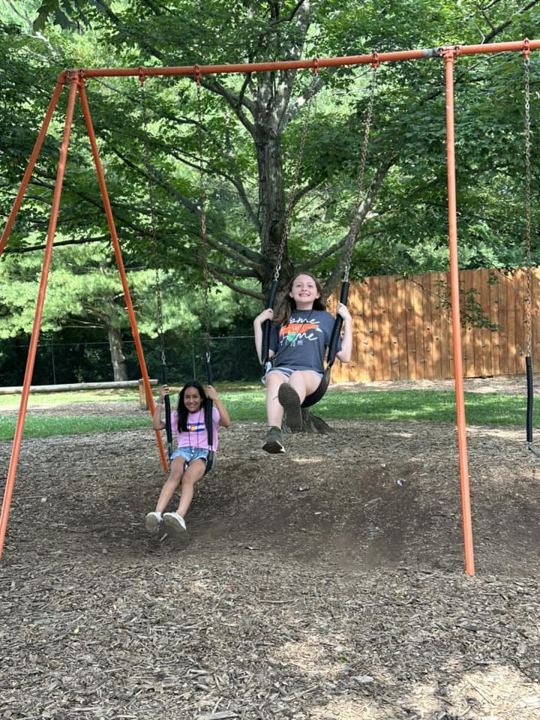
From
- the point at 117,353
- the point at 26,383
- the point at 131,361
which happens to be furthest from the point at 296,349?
the point at 131,361

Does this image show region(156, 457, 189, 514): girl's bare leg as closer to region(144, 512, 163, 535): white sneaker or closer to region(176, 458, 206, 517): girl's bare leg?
region(176, 458, 206, 517): girl's bare leg

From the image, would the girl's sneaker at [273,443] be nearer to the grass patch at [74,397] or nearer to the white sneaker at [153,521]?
the white sneaker at [153,521]

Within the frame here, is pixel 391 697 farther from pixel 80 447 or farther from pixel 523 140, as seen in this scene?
pixel 80 447

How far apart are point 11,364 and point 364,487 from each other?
56.2ft

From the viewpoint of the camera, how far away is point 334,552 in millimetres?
4777

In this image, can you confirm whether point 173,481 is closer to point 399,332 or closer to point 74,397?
point 399,332

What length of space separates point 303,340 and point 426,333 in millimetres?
11940

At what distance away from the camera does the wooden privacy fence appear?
657 inches

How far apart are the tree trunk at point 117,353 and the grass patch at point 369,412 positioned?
234 inches

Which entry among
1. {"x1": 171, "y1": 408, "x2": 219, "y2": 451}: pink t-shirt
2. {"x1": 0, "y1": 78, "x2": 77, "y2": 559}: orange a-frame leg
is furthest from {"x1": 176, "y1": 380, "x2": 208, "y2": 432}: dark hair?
{"x1": 0, "y1": 78, "x2": 77, "y2": 559}: orange a-frame leg

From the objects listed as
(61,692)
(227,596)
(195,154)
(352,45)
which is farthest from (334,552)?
(195,154)

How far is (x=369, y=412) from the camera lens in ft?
37.9

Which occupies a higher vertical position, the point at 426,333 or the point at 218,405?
the point at 426,333

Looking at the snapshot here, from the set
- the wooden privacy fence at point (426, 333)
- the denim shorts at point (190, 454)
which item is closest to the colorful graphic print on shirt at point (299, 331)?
the denim shorts at point (190, 454)
